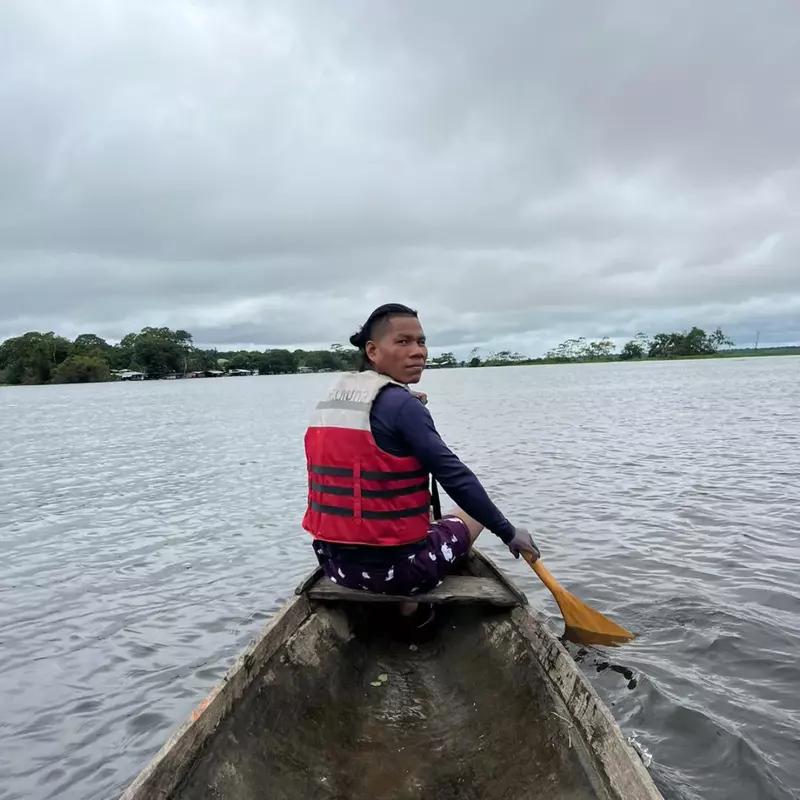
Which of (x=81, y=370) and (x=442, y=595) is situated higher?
(x=81, y=370)

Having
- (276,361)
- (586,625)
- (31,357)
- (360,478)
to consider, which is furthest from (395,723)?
(276,361)

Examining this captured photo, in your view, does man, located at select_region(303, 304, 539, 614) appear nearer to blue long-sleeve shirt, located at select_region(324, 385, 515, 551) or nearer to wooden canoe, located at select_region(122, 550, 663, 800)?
blue long-sleeve shirt, located at select_region(324, 385, 515, 551)

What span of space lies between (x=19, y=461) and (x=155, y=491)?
811 cm

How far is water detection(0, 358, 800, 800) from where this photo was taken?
15.9 feet

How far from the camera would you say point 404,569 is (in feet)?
13.9

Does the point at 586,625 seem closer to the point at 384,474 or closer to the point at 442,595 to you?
the point at 442,595

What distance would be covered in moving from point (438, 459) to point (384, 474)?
0.35 meters

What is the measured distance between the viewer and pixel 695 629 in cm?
640

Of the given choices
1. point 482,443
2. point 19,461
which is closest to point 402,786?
point 482,443

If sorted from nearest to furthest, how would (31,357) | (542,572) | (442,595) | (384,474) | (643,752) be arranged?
(384,474) → (442,595) → (643,752) → (542,572) → (31,357)

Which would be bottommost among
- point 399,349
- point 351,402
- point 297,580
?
point 297,580

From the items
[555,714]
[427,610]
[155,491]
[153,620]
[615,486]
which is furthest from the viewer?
[155,491]

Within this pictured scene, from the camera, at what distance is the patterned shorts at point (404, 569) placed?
4258 mm

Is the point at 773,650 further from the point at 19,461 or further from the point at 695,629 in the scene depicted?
the point at 19,461
